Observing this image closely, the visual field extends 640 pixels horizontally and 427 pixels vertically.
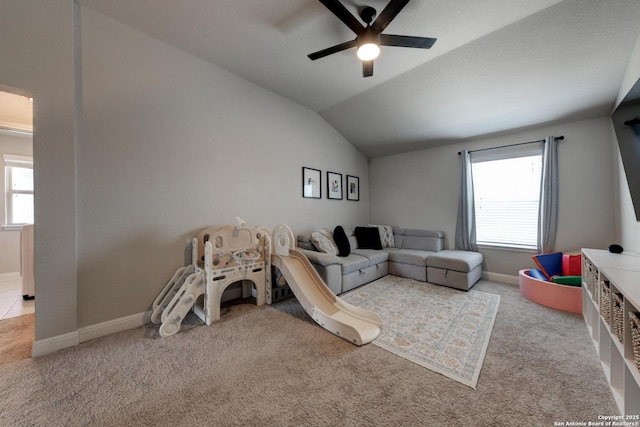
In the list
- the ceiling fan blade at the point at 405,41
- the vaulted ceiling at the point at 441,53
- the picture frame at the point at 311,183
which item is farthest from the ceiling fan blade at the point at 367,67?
the picture frame at the point at 311,183

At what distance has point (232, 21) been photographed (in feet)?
6.85

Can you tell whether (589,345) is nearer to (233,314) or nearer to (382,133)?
(233,314)

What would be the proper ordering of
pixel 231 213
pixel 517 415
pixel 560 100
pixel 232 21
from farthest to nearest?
pixel 231 213, pixel 560 100, pixel 232 21, pixel 517 415

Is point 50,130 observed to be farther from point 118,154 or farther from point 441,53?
point 441,53

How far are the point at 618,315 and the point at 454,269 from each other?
188 cm

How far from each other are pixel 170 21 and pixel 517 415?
13.0 feet

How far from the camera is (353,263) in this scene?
10.5 ft

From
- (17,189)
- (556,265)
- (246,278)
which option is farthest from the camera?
(17,189)

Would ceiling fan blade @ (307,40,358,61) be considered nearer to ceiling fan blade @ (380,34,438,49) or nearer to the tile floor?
ceiling fan blade @ (380,34,438,49)

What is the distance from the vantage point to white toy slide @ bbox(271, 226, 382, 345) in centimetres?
195

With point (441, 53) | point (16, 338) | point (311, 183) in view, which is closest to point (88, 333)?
point (16, 338)

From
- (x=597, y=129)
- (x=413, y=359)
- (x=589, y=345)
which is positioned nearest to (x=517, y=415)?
(x=413, y=359)

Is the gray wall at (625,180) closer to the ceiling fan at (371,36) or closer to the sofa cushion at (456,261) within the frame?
the sofa cushion at (456,261)

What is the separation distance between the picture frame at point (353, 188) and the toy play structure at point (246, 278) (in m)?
2.22
